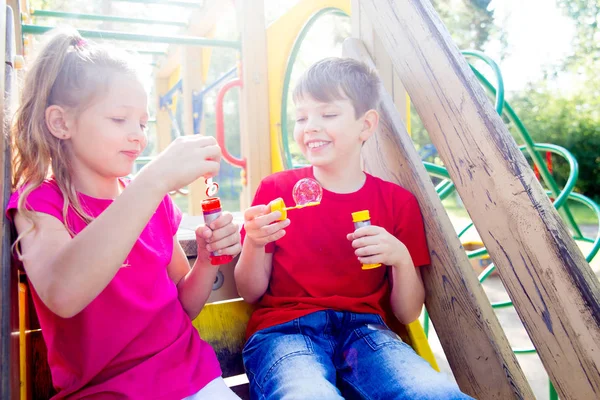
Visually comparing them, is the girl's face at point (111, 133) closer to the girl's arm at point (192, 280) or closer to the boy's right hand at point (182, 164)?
the boy's right hand at point (182, 164)

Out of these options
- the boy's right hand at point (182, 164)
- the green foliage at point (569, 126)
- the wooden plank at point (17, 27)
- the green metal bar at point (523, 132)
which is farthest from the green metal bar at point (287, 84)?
the green foliage at point (569, 126)

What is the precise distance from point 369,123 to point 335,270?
1.93 ft

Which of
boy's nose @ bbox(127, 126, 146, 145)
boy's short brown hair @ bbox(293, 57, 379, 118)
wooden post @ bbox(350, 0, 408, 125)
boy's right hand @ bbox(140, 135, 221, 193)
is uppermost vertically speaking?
wooden post @ bbox(350, 0, 408, 125)

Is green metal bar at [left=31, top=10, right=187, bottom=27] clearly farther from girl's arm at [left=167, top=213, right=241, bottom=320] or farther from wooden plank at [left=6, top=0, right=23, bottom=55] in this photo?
girl's arm at [left=167, top=213, right=241, bottom=320]

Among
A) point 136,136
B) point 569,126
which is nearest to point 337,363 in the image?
point 136,136

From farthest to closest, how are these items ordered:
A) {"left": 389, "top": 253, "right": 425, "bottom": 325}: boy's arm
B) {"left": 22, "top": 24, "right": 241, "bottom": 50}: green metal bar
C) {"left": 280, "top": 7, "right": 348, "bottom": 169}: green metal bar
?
{"left": 280, "top": 7, "right": 348, "bottom": 169}: green metal bar → {"left": 22, "top": 24, "right": 241, "bottom": 50}: green metal bar → {"left": 389, "top": 253, "right": 425, "bottom": 325}: boy's arm

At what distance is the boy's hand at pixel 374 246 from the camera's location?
1.54 meters

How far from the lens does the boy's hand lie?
154 centimetres

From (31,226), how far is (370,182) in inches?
46.1

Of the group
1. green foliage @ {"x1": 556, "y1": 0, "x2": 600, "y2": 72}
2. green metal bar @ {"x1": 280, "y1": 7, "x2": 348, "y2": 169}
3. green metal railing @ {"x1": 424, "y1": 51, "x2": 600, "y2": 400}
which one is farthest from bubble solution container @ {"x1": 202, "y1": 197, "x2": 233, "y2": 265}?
green foliage @ {"x1": 556, "y1": 0, "x2": 600, "y2": 72}

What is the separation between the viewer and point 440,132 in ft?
5.43

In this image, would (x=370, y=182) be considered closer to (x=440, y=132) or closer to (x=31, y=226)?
(x=440, y=132)

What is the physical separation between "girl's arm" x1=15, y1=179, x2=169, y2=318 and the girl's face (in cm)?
22

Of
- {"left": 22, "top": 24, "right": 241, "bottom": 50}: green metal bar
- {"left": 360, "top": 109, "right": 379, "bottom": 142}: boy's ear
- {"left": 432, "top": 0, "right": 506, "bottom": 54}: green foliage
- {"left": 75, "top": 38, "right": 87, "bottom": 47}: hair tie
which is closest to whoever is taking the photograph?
{"left": 75, "top": 38, "right": 87, "bottom": 47}: hair tie
